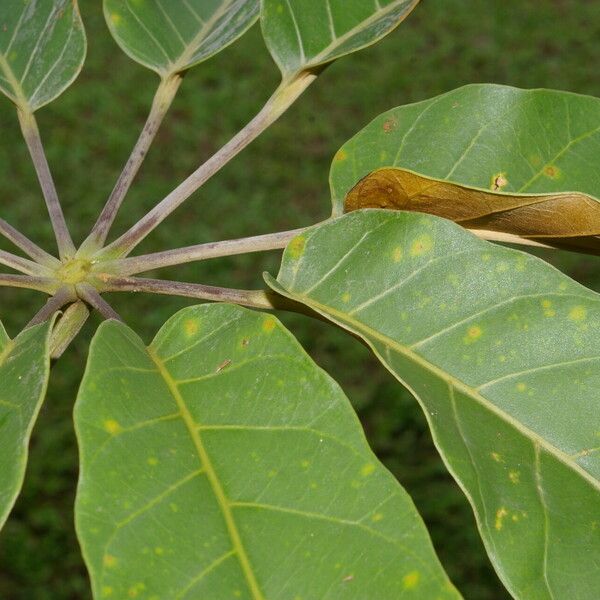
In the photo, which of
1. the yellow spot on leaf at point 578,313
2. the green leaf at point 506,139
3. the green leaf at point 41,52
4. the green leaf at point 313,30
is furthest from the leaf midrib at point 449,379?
the green leaf at point 41,52

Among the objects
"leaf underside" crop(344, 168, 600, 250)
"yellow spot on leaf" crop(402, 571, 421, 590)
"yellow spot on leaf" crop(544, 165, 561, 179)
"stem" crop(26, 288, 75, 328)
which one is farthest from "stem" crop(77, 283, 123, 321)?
"yellow spot on leaf" crop(544, 165, 561, 179)

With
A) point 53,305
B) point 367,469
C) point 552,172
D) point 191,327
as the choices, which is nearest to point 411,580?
point 367,469

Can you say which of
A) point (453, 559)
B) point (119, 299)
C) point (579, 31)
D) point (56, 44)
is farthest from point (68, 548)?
point (579, 31)

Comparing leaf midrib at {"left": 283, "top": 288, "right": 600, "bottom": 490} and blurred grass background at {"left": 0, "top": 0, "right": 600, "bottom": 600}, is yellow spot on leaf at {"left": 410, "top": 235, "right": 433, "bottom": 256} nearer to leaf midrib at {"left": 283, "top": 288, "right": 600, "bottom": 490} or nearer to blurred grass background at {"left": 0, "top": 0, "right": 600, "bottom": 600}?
leaf midrib at {"left": 283, "top": 288, "right": 600, "bottom": 490}

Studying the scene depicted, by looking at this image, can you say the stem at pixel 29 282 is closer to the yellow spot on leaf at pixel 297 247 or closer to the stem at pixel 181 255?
the stem at pixel 181 255

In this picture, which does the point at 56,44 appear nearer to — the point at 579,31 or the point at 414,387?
the point at 414,387

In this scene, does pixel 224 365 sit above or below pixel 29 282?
below

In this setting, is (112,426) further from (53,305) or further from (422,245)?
(422,245)
